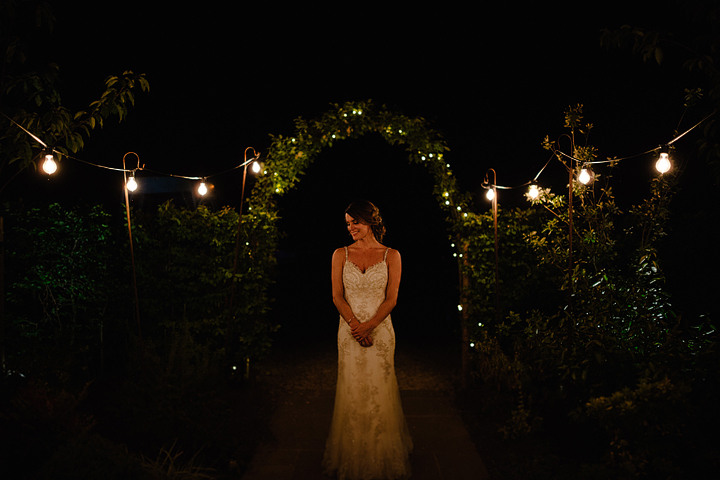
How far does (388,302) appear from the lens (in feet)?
12.2

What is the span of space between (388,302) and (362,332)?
0.31 metres

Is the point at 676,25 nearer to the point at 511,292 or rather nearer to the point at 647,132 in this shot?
the point at 647,132

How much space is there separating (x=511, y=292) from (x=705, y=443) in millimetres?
3057

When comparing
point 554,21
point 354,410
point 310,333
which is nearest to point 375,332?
point 354,410

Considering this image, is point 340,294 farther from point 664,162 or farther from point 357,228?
point 664,162

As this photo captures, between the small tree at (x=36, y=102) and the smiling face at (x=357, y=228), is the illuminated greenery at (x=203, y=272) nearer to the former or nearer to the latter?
the small tree at (x=36, y=102)

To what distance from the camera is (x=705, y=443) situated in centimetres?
300

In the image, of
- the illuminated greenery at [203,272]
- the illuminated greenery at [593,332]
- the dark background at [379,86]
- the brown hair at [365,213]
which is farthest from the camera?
the dark background at [379,86]

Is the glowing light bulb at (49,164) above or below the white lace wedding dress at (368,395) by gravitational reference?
above

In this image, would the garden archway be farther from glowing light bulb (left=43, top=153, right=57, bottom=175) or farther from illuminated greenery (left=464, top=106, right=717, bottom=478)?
glowing light bulb (left=43, top=153, right=57, bottom=175)

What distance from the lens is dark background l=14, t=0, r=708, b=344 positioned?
27.4ft

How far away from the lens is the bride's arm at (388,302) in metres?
3.69

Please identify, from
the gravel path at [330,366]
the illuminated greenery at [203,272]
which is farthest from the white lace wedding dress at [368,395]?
the gravel path at [330,366]

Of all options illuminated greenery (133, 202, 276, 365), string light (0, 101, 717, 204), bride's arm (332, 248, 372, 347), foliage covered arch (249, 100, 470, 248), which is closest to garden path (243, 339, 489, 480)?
illuminated greenery (133, 202, 276, 365)
